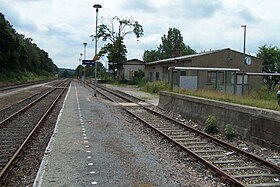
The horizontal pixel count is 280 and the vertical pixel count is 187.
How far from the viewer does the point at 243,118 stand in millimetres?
10938

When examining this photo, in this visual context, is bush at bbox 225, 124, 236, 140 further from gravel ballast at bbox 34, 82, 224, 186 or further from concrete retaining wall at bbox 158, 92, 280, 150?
gravel ballast at bbox 34, 82, 224, 186

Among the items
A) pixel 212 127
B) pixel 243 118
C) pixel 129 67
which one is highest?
pixel 129 67

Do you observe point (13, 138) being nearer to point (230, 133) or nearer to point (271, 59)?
point (230, 133)

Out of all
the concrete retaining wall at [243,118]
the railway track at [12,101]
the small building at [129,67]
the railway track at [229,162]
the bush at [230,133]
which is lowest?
the railway track at [12,101]

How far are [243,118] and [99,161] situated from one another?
503cm

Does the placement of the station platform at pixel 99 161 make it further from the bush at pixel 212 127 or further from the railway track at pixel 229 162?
the bush at pixel 212 127

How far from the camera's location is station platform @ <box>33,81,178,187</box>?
6.53 metres

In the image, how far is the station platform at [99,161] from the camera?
6.53 m

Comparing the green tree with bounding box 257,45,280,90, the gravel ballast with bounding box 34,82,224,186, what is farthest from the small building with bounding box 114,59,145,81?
the gravel ballast with bounding box 34,82,224,186

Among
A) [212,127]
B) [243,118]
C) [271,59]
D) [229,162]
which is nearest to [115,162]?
[229,162]

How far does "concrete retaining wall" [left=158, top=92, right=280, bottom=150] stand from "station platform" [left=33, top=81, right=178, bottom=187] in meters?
3.01

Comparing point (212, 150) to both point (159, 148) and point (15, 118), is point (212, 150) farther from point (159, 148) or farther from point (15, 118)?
point (15, 118)

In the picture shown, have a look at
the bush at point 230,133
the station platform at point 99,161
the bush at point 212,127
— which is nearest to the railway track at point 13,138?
the station platform at point 99,161

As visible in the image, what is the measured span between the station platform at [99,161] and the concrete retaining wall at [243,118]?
119 inches
